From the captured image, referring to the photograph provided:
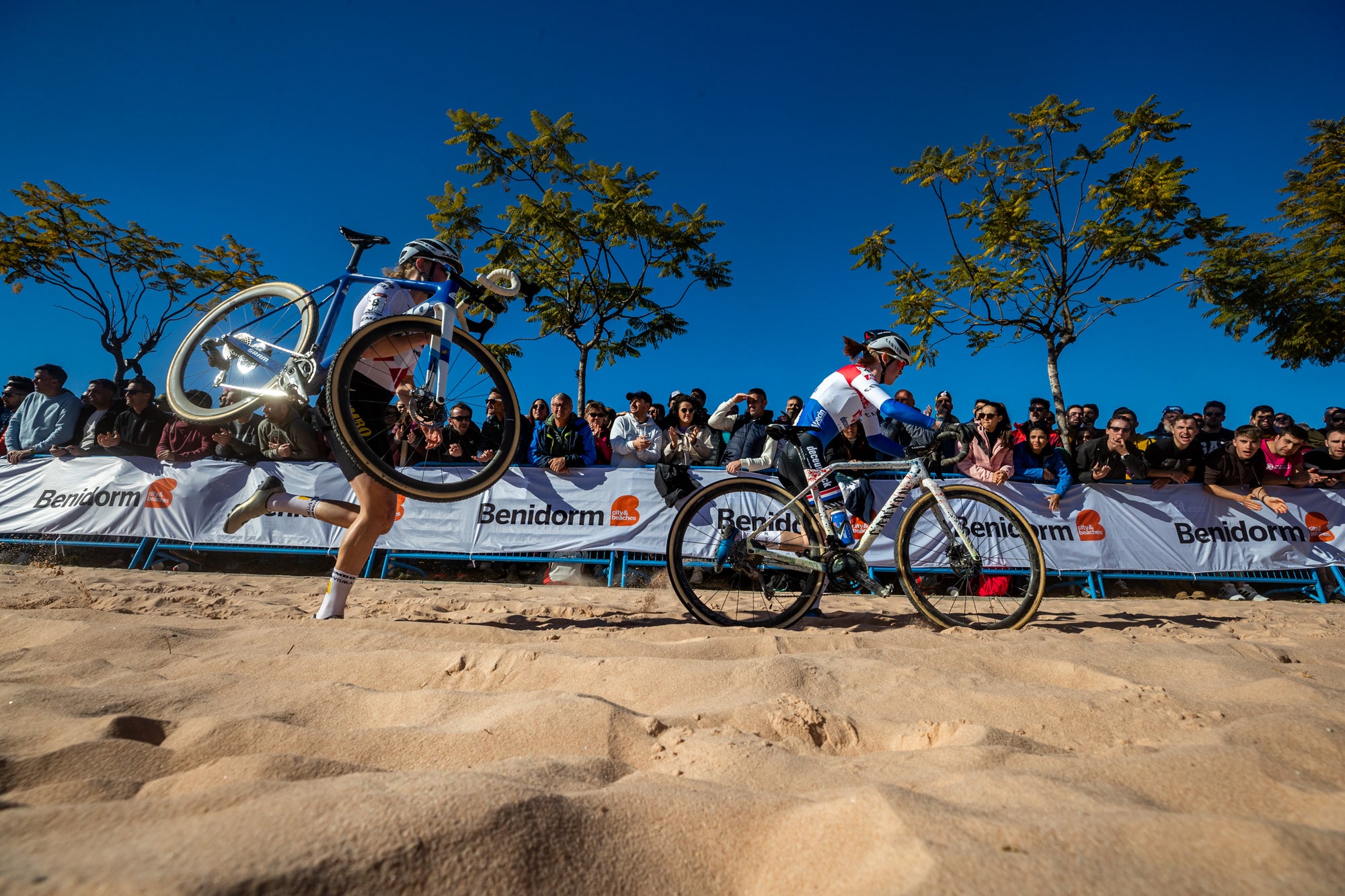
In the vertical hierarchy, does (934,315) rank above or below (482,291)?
above

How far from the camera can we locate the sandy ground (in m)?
0.96

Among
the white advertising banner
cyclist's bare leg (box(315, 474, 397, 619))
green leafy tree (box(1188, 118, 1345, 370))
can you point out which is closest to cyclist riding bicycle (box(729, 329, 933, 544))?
the white advertising banner

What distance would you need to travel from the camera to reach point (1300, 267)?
43.1ft

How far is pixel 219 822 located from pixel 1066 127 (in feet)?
52.0

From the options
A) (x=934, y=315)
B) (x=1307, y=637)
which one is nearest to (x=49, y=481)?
(x=1307, y=637)

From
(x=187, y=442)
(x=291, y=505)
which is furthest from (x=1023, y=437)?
(x=187, y=442)

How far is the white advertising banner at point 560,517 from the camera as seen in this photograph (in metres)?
6.54

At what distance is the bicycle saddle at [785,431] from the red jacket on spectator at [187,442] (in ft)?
23.4

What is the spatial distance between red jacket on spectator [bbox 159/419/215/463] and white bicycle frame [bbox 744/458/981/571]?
7066 millimetres

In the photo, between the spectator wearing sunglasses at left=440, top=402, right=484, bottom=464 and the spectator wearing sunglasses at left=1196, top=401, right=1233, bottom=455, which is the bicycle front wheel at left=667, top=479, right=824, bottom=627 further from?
the spectator wearing sunglasses at left=1196, top=401, right=1233, bottom=455

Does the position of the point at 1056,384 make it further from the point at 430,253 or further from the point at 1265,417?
the point at 430,253

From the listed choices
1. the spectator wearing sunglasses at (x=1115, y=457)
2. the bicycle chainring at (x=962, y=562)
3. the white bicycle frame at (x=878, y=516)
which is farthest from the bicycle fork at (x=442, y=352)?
the spectator wearing sunglasses at (x=1115, y=457)

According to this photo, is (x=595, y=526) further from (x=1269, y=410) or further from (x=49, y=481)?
(x=1269, y=410)

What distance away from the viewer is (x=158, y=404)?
7.65m
